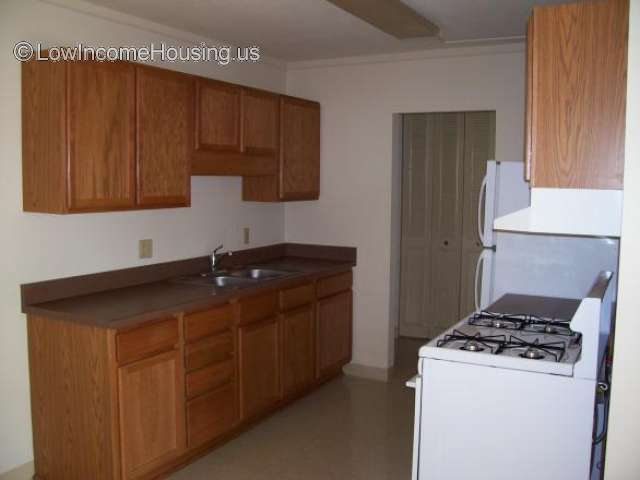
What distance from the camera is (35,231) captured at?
316 cm

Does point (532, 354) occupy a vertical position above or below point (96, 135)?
below

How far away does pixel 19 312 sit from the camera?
310cm

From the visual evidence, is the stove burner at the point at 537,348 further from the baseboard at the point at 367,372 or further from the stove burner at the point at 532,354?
the baseboard at the point at 367,372

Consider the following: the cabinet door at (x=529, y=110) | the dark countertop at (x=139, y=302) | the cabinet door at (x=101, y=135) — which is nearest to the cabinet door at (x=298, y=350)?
the dark countertop at (x=139, y=302)

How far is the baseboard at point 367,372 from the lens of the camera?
4898 mm

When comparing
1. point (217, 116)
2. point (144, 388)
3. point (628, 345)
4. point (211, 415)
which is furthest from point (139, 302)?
point (628, 345)

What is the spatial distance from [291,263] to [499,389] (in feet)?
8.65

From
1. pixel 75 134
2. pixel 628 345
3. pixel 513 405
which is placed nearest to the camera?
pixel 628 345

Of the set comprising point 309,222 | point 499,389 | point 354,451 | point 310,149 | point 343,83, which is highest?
point 343,83

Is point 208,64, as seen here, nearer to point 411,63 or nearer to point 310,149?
point 310,149

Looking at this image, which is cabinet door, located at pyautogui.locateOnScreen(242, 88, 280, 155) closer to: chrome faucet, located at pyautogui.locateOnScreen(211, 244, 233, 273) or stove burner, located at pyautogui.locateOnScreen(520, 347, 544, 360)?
chrome faucet, located at pyautogui.locateOnScreen(211, 244, 233, 273)

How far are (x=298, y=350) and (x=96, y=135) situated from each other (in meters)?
1.99

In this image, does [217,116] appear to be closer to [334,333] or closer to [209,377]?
[209,377]

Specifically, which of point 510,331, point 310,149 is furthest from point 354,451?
point 310,149
